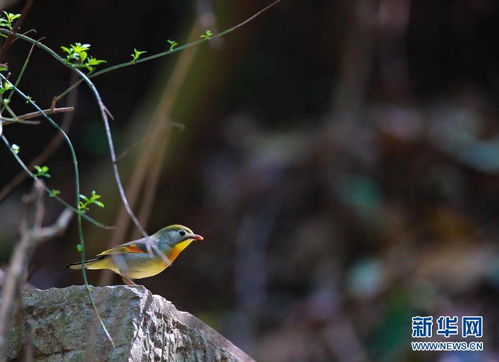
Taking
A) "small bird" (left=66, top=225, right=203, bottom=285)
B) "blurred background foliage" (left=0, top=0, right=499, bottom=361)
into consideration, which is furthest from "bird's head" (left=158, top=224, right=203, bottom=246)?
"blurred background foliage" (left=0, top=0, right=499, bottom=361)

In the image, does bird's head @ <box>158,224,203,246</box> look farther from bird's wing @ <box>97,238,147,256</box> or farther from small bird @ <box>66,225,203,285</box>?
bird's wing @ <box>97,238,147,256</box>

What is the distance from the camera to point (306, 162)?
31.7 feet

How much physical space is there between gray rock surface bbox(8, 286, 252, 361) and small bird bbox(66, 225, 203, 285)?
295 mm

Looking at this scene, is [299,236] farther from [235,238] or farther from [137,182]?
[137,182]

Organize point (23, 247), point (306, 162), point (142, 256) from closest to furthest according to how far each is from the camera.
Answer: point (23, 247)
point (142, 256)
point (306, 162)

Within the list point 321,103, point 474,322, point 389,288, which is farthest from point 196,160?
point 474,322

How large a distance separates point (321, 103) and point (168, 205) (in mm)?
2538

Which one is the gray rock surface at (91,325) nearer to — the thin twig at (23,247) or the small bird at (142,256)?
the small bird at (142,256)

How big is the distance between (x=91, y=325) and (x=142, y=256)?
58cm

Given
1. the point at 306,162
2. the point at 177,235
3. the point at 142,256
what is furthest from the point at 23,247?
the point at 306,162

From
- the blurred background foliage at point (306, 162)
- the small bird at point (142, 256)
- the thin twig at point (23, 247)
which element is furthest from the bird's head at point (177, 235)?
the blurred background foliage at point (306, 162)

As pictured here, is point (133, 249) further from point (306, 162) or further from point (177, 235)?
point (306, 162)

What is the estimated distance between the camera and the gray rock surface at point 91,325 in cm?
280

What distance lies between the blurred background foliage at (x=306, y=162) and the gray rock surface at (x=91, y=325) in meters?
4.65
